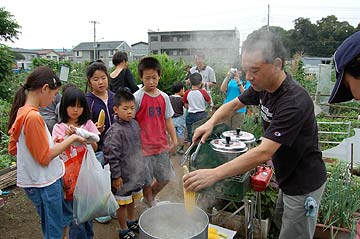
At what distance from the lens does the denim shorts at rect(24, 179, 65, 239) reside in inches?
91.0

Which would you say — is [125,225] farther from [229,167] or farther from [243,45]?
[243,45]

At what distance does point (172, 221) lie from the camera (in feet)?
7.09

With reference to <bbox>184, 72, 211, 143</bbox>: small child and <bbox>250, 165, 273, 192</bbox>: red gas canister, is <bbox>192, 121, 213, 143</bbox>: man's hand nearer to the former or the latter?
<bbox>250, 165, 273, 192</bbox>: red gas canister

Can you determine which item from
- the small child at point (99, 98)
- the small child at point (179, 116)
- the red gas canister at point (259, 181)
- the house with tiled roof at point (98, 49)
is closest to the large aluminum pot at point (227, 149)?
the red gas canister at point (259, 181)

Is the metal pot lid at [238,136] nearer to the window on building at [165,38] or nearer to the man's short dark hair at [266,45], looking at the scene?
the man's short dark hair at [266,45]

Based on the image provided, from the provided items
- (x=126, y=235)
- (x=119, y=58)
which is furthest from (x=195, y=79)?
(x=126, y=235)

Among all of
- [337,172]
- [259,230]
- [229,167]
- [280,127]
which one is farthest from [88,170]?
[337,172]

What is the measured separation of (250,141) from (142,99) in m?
1.46

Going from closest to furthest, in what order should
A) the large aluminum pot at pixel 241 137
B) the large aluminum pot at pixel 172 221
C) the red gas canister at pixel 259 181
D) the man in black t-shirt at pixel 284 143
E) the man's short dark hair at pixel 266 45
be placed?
the man in black t-shirt at pixel 284 143 < the man's short dark hair at pixel 266 45 < the large aluminum pot at pixel 172 221 < the red gas canister at pixel 259 181 < the large aluminum pot at pixel 241 137

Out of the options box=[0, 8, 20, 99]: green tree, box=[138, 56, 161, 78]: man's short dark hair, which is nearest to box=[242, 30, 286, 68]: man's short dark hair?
box=[138, 56, 161, 78]: man's short dark hair

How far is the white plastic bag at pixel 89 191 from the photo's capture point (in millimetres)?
2551

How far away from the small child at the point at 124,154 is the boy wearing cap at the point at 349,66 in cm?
229

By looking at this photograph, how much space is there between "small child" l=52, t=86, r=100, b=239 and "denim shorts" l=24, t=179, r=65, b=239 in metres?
0.25

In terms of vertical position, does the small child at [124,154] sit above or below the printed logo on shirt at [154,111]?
below
